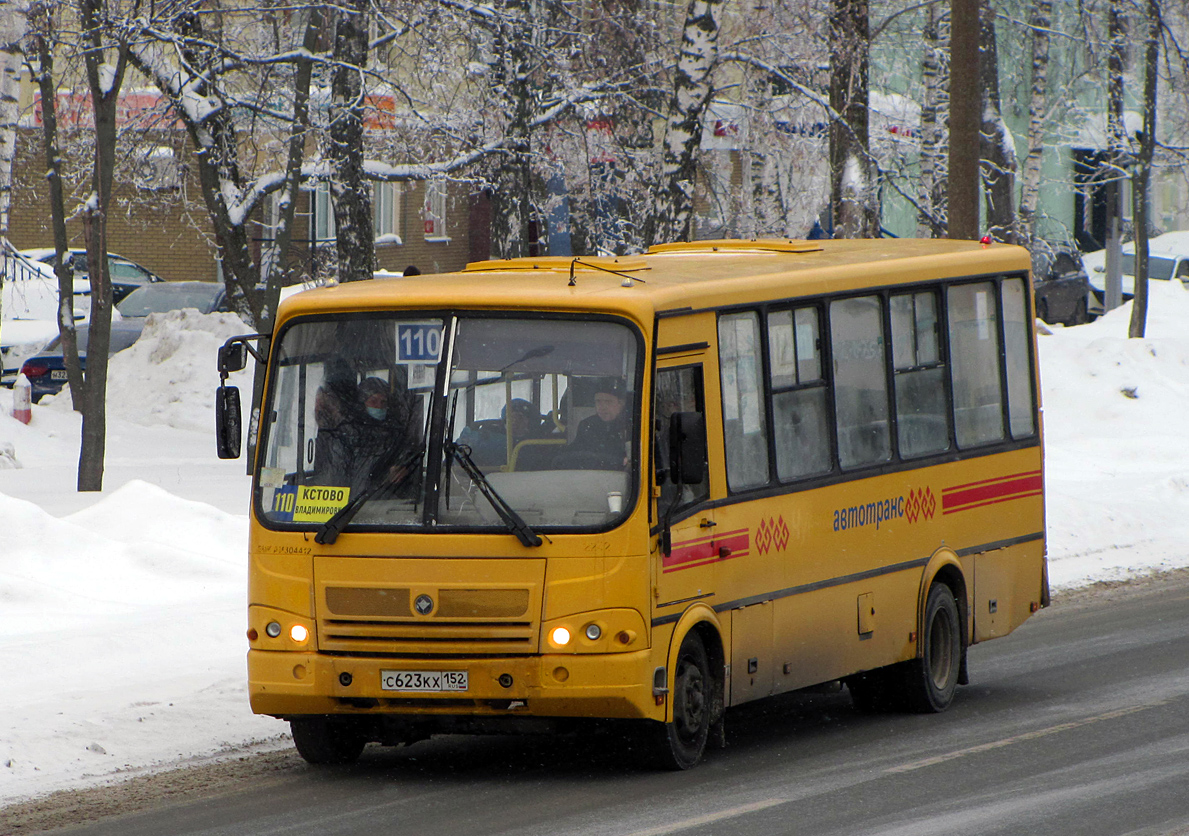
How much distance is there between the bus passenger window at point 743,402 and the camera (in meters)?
9.03

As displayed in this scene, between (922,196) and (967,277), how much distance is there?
23.1 meters

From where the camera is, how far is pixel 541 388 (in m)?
8.35

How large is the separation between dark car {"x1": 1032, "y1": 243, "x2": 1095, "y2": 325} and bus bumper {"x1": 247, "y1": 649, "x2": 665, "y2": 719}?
33484mm

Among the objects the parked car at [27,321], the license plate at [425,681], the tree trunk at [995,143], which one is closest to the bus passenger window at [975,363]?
the license plate at [425,681]

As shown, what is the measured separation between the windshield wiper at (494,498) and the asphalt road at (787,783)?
43.3 inches

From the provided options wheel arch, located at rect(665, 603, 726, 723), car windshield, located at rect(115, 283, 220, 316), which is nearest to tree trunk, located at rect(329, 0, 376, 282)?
wheel arch, located at rect(665, 603, 726, 723)

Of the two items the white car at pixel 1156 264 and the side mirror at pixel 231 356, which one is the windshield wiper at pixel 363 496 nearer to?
the side mirror at pixel 231 356

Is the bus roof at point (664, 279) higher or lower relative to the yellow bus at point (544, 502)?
higher

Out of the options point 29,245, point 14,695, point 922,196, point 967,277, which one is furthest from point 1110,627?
point 29,245

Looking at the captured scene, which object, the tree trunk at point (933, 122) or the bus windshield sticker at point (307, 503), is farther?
the tree trunk at point (933, 122)

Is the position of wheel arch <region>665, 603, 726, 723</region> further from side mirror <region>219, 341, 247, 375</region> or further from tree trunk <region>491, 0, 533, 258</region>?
tree trunk <region>491, 0, 533, 258</region>

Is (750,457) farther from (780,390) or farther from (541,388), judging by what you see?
(541,388)

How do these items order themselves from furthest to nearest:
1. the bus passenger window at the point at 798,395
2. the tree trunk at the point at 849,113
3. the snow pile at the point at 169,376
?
1. the snow pile at the point at 169,376
2. the tree trunk at the point at 849,113
3. the bus passenger window at the point at 798,395

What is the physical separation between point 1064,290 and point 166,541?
2962cm
